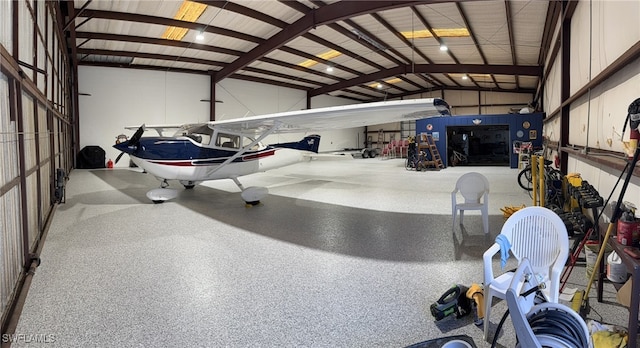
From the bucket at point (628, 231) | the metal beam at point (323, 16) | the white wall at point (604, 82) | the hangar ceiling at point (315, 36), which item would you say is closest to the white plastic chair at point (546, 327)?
the bucket at point (628, 231)

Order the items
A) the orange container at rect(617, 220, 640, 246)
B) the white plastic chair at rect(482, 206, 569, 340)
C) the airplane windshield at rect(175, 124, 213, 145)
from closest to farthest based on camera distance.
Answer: the orange container at rect(617, 220, 640, 246) → the white plastic chair at rect(482, 206, 569, 340) → the airplane windshield at rect(175, 124, 213, 145)

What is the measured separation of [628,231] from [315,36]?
10961 mm

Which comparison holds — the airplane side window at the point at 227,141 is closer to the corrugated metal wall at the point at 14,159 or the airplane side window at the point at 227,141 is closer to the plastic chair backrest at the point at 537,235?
the corrugated metal wall at the point at 14,159

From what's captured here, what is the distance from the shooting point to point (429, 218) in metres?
4.68

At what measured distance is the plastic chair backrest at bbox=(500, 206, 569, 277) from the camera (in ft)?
6.10

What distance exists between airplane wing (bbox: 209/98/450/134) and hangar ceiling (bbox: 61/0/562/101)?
157 inches

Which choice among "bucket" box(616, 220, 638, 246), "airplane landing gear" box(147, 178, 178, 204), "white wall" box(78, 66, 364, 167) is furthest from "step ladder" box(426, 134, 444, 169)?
"bucket" box(616, 220, 638, 246)

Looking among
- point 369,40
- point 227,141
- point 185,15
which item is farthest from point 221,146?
point 369,40

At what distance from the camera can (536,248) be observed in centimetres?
193

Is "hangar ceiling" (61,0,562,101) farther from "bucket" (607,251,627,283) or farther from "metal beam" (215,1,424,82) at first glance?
"bucket" (607,251,627,283)

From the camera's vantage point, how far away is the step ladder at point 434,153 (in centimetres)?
1384

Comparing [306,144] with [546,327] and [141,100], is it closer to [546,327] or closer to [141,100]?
[546,327]

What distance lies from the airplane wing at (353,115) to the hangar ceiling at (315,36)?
399cm

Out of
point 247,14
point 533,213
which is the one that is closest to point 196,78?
point 247,14
